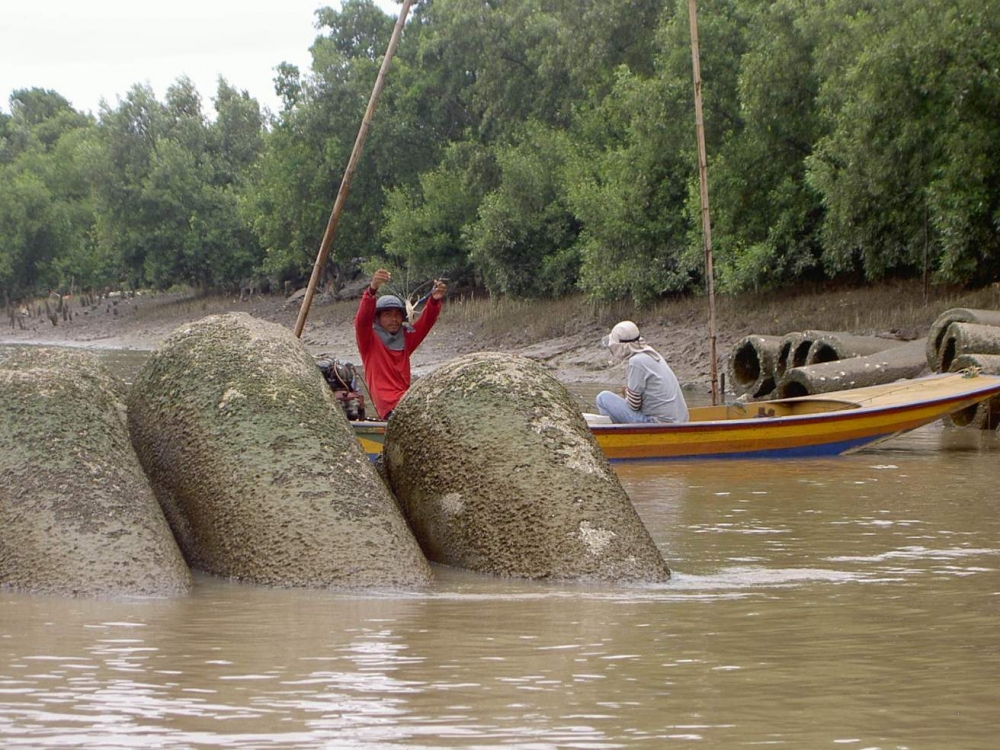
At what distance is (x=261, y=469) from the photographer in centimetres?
662

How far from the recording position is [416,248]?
2002 inches

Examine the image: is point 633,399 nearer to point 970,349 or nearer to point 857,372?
point 970,349

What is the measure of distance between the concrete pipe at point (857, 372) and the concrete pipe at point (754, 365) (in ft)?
6.06

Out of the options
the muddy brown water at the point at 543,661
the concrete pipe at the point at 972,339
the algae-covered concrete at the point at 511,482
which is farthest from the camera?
the concrete pipe at the point at 972,339

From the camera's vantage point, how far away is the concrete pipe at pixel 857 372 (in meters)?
Answer: 18.2

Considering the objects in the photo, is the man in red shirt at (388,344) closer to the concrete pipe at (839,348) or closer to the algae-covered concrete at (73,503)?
the algae-covered concrete at (73,503)

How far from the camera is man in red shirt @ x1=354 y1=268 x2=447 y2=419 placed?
438 inches

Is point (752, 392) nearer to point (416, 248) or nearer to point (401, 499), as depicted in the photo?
point (401, 499)

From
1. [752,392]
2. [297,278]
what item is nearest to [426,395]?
[752,392]

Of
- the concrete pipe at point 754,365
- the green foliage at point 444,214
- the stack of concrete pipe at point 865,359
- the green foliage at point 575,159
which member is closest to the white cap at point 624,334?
the stack of concrete pipe at point 865,359

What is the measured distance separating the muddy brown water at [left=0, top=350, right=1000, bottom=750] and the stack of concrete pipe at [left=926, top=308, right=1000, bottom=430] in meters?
8.97

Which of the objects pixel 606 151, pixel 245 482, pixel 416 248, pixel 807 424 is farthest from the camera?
pixel 416 248

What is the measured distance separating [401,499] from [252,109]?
73437 mm

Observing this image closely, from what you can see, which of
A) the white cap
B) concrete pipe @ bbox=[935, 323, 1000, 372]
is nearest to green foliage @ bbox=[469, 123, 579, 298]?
concrete pipe @ bbox=[935, 323, 1000, 372]
